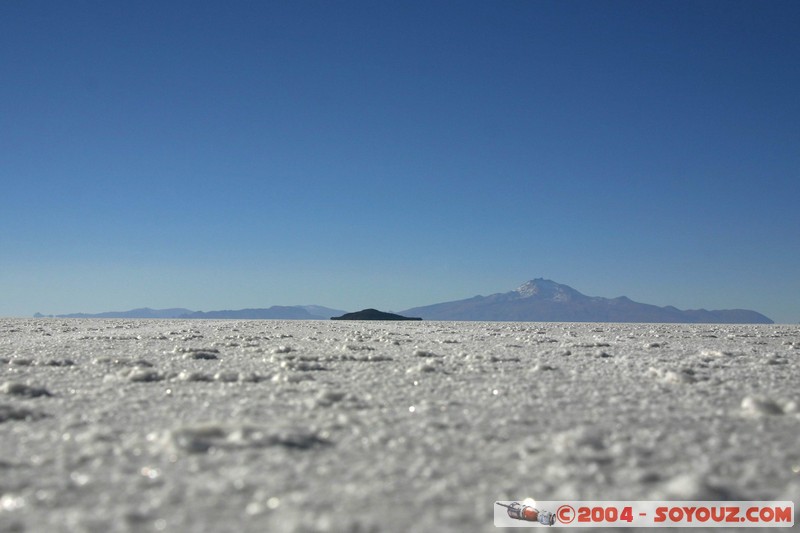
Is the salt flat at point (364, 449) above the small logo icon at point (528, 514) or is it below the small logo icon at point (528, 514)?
above

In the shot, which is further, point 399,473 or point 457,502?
point 399,473

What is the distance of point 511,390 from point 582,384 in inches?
26.3

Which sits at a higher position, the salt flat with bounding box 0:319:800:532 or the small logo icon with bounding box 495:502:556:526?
the salt flat with bounding box 0:319:800:532

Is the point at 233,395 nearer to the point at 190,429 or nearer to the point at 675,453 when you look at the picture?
the point at 190,429

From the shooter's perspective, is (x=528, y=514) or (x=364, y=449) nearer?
(x=528, y=514)

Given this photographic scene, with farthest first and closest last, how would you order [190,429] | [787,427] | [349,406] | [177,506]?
[349,406] < [787,427] < [190,429] < [177,506]

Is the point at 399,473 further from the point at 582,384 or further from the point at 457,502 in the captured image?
the point at 582,384

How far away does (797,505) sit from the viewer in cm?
183

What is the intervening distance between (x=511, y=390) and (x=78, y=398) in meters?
2.65

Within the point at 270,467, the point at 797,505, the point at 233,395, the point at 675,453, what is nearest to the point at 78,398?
the point at 233,395

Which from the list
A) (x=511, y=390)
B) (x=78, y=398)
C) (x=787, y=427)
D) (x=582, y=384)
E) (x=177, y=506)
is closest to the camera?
(x=177, y=506)

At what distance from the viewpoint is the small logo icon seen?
5.60ft

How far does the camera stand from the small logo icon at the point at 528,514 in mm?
1708

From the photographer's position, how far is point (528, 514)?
5.69ft
